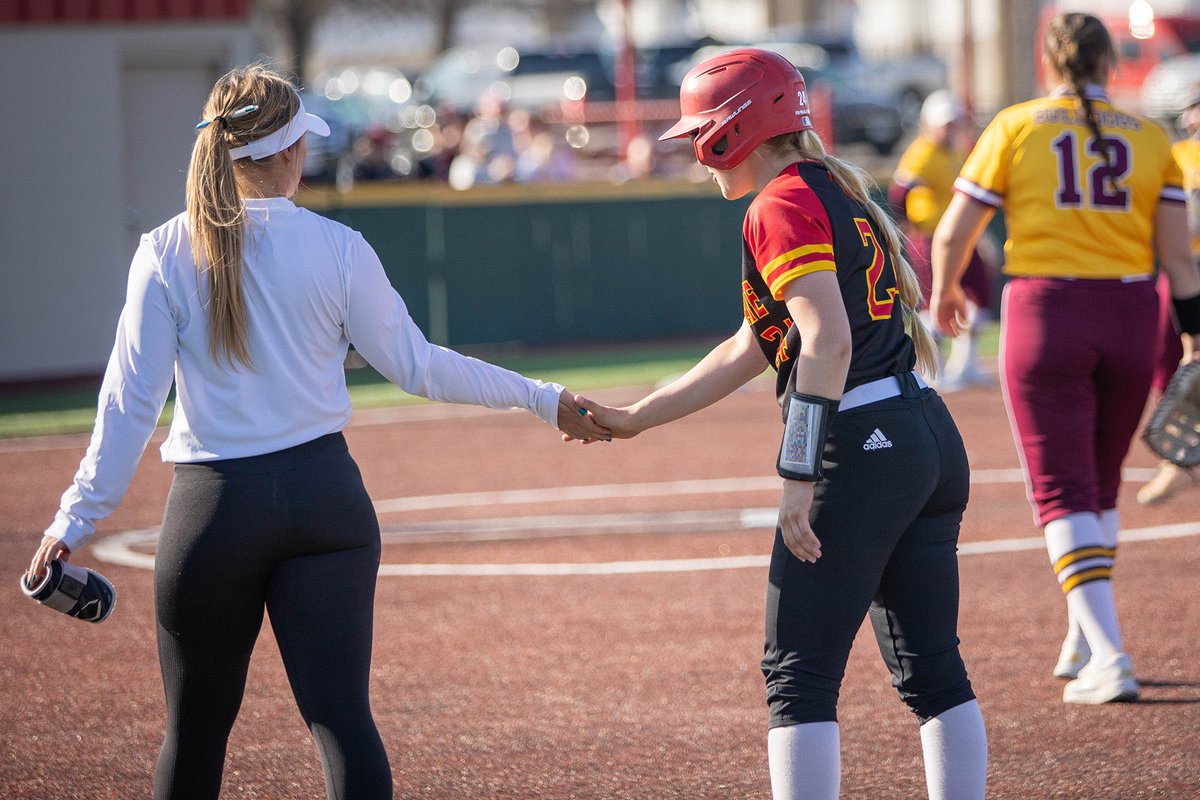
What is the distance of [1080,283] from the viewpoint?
18.3ft

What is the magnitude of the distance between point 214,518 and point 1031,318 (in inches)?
124

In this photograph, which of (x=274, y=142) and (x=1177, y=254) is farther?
(x=1177, y=254)

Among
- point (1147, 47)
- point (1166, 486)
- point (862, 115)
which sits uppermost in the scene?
point (1147, 47)

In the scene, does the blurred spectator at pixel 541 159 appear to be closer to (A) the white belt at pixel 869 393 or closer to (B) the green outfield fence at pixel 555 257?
(B) the green outfield fence at pixel 555 257

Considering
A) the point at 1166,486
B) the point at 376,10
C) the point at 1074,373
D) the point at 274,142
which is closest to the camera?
the point at 274,142

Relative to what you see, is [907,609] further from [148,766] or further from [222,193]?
[148,766]

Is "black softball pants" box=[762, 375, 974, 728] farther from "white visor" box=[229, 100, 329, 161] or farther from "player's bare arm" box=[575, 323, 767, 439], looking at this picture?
"white visor" box=[229, 100, 329, 161]

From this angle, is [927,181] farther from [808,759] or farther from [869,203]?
[808,759]

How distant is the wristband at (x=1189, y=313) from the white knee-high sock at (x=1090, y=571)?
2.71 feet

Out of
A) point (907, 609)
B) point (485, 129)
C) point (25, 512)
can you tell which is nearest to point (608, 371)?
point (485, 129)

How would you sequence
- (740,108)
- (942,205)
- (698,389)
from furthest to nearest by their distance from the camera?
1. (942,205)
2. (698,389)
3. (740,108)

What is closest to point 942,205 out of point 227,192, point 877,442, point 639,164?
point 639,164

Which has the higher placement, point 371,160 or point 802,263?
point 802,263

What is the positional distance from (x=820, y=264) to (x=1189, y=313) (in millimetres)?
2723
